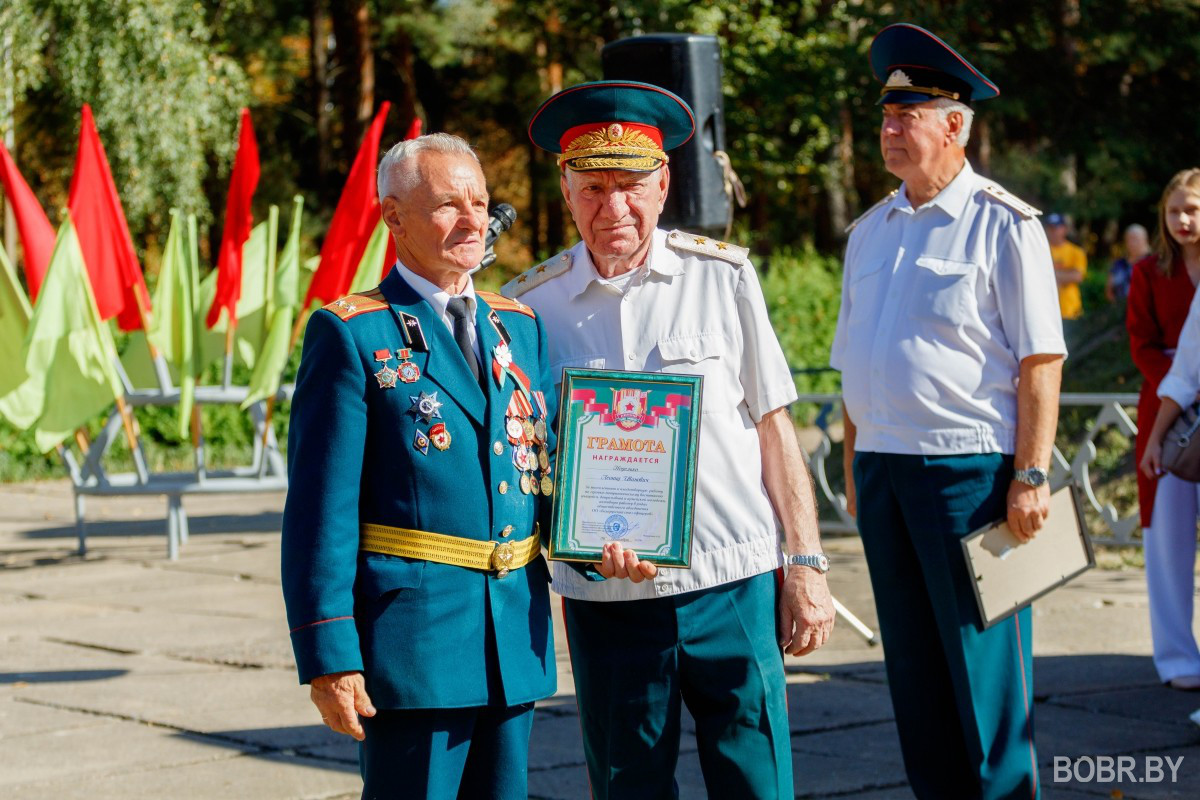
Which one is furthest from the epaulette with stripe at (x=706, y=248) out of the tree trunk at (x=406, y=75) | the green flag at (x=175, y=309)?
the tree trunk at (x=406, y=75)

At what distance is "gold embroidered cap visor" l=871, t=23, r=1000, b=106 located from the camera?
409 centimetres

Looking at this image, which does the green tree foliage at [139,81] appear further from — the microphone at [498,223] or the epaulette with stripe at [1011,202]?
the epaulette with stripe at [1011,202]

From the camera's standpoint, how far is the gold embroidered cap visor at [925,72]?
4090mm

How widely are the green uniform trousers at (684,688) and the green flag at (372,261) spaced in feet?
19.9

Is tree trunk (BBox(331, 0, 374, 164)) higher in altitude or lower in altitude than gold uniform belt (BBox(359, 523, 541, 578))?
higher

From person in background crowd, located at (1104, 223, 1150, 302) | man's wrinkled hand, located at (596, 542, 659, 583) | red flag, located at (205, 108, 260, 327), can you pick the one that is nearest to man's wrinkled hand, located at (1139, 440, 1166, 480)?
man's wrinkled hand, located at (596, 542, 659, 583)

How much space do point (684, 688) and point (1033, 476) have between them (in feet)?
4.19

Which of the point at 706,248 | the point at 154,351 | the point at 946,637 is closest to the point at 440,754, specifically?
the point at 706,248

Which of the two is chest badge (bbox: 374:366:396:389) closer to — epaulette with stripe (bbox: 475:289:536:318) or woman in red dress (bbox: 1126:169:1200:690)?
epaulette with stripe (bbox: 475:289:536:318)

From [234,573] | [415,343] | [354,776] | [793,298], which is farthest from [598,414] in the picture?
[793,298]

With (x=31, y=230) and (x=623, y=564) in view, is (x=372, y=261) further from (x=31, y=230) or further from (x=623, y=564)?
(x=623, y=564)

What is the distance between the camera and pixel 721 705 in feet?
10.5

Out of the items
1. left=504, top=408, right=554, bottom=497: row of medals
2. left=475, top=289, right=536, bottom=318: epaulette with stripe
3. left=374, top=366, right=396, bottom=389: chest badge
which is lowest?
left=504, top=408, right=554, bottom=497: row of medals

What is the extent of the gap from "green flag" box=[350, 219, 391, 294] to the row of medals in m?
6.04
